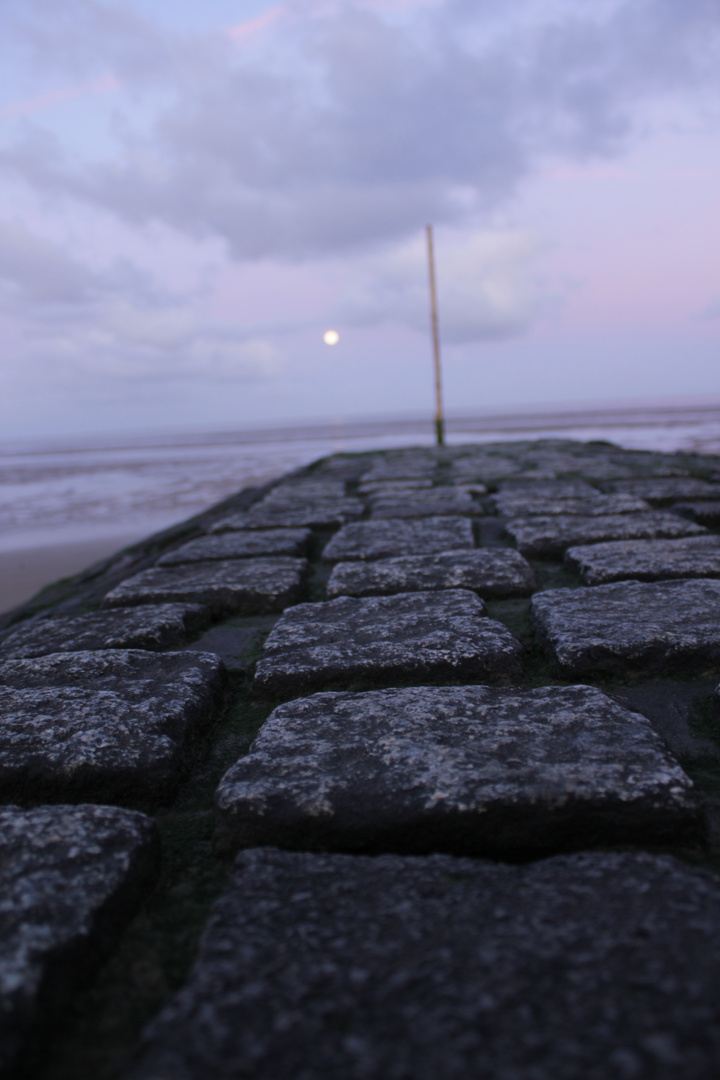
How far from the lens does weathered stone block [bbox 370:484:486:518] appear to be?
276 centimetres

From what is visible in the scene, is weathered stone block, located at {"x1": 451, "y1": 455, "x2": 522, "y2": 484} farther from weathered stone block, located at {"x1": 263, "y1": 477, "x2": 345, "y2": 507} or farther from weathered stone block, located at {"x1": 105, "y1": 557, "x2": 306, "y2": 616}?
weathered stone block, located at {"x1": 105, "y1": 557, "x2": 306, "y2": 616}

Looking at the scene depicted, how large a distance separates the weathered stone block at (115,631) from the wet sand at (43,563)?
3.68 metres

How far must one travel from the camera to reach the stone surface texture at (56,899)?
57 cm

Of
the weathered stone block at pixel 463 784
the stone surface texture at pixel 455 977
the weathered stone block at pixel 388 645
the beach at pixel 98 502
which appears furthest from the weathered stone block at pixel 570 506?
the beach at pixel 98 502

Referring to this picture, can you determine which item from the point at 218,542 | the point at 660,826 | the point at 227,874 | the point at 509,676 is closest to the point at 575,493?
the point at 218,542

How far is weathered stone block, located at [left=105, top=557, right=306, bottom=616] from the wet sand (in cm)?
348

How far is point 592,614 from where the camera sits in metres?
1.40

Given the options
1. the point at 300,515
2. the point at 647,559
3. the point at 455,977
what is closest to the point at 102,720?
the point at 455,977

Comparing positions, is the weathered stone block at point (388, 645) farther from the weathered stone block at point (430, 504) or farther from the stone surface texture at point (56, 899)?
the weathered stone block at point (430, 504)

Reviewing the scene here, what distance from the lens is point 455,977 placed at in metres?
0.57

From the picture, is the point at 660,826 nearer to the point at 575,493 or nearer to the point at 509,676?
the point at 509,676

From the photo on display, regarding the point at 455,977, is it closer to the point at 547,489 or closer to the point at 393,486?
the point at 547,489

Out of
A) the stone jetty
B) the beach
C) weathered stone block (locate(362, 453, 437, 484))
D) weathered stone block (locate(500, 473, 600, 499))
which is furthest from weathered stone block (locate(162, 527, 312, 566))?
the beach

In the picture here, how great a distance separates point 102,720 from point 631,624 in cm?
100
